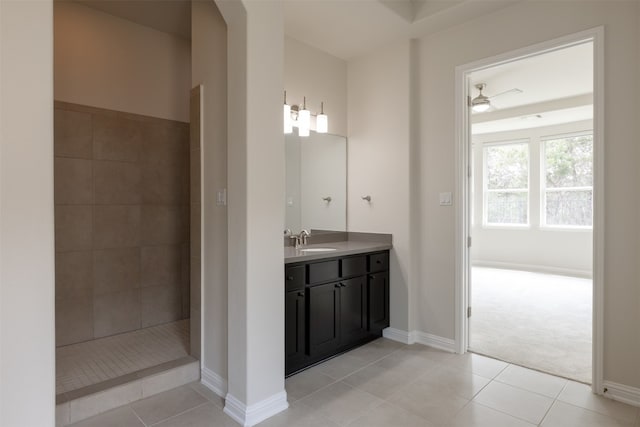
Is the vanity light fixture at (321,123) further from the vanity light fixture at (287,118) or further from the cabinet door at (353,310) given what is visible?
the cabinet door at (353,310)

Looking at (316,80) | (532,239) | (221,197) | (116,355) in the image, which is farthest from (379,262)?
(532,239)

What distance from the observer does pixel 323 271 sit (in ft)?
9.10

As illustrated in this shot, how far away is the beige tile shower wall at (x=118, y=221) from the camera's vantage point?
2863mm

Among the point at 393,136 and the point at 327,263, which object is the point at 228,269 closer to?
the point at 327,263

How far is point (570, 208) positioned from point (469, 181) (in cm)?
472

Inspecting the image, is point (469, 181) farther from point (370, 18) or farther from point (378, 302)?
point (370, 18)

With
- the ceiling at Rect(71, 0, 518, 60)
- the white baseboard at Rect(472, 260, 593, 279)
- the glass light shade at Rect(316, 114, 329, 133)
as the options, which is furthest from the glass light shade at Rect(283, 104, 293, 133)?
the white baseboard at Rect(472, 260, 593, 279)

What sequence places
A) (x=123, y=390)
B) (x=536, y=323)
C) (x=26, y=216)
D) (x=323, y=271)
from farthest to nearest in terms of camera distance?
(x=536, y=323)
(x=323, y=271)
(x=123, y=390)
(x=26, y=216)

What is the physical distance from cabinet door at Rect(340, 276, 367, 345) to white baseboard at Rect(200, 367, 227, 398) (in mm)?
1000

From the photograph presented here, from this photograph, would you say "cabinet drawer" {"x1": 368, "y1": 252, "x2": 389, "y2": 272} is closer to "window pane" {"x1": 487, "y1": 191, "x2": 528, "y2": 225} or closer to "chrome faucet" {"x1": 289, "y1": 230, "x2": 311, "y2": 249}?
"chrome faucet" {"x1": 289, "y1": 230, "x2": 311, "y2": 249}

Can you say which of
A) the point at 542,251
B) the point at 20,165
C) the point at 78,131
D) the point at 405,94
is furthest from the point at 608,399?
the point at 542,251

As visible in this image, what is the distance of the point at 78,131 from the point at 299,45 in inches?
77.4

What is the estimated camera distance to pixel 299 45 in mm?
3277

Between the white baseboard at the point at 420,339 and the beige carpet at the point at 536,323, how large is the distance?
24 cm
